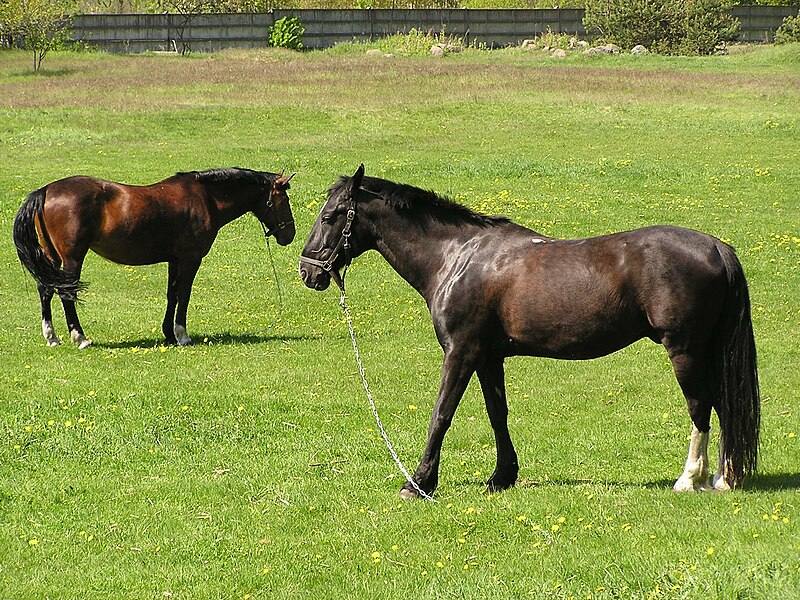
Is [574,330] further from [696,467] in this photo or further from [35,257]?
[35,257]

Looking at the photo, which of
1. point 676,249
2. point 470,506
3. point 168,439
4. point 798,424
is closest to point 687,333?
point 676,249

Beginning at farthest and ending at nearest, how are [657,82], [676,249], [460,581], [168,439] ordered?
[657,82] < [168,439] < [676,249] < [460,581]

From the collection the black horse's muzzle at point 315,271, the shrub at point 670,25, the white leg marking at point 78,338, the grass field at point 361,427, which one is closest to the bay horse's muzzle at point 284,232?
the grass field at point 361,427

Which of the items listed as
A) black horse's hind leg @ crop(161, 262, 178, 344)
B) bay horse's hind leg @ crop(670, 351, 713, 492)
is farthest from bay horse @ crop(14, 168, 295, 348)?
bay horse's hind leg @ crop(670, 351, 713, 492)

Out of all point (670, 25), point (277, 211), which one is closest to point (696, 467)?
point (277, 211)

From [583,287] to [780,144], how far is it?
2746cm

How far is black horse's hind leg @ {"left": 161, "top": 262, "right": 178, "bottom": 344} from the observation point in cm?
1580

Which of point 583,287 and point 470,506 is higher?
point 583,287

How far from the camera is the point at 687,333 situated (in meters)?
7.88

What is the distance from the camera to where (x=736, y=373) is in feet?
26.1

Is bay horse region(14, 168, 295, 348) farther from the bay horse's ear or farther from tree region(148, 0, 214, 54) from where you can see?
tree region(148, 0, 214, 54)

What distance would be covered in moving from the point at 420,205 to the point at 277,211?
306 inches

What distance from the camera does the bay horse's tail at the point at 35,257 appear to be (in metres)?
14.6

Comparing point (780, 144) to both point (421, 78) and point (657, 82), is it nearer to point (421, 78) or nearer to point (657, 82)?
point (657, 82)
